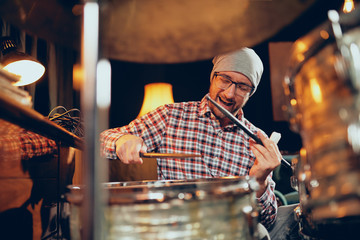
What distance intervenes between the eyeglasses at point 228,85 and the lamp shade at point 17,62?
93cm

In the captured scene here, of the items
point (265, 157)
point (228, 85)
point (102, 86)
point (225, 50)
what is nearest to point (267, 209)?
point (265, 157)

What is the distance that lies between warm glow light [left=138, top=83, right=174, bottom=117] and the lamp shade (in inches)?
60.8

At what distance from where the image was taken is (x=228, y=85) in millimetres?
1562

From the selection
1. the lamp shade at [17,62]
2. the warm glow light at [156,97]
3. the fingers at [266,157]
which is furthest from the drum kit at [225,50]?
the warm glow light at [156,97]

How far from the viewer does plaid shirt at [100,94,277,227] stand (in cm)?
149

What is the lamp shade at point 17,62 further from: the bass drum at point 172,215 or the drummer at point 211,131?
the bass drum at point 172,215

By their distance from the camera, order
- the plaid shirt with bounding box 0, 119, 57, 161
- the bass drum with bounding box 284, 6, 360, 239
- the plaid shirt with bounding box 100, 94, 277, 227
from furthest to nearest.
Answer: the plaid shirt with bounding box 100, 94, 277, 227 → the plaid shirt with bounding box 0, 119, 57, 161 → the bass drum with bounding box 284, 6, 360, 239

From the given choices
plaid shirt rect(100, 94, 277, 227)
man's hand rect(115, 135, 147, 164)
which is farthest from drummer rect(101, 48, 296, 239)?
man's hand rect(115, 135, 147, 164)

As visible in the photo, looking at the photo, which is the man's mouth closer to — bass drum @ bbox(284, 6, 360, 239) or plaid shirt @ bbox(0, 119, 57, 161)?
plaid shirt @ bbox(0, 119, 57, 161)

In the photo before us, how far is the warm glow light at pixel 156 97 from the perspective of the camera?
2.80 metres

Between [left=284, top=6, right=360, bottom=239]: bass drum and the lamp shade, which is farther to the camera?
the lamp shade

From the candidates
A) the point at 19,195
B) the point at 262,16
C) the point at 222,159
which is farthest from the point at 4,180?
the point at 222,159

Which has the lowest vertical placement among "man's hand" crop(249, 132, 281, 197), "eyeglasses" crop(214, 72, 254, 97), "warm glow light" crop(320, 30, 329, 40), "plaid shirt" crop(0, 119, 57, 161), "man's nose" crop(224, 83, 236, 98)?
"man's hand" crop(249, 132, 281, 197)

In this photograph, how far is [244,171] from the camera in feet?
5.02
